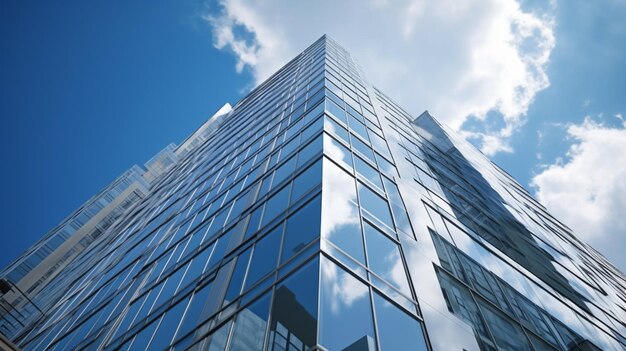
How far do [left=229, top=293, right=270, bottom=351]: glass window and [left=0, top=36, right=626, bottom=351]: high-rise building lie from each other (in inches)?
1.2

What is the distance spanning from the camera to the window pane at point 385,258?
8203 mm

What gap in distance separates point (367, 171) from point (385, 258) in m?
4.29

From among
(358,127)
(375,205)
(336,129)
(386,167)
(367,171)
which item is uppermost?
(358,127)

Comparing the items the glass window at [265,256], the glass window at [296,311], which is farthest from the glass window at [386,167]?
the glass window at [296,311]

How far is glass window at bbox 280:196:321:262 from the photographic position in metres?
8.40

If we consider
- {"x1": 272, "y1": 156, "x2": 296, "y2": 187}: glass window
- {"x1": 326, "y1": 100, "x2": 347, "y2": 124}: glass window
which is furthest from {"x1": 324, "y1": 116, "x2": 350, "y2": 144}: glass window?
{"x1": 272, "y1": 156, "x2": 296, "y2": 187}: glass window

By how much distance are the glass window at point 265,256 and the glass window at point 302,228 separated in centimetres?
30

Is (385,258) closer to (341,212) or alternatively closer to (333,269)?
(341,212)

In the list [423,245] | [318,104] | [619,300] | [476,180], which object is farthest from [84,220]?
[619,300]

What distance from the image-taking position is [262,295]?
25.4 ft

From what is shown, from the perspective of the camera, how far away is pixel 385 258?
879 centimetres

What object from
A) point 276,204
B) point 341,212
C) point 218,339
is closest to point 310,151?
point 276,204

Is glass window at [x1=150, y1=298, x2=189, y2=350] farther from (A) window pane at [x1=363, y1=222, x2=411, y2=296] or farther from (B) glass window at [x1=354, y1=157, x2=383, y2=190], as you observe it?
(B) glass window at [x1=354, y1=157, x2=383, y2=190]

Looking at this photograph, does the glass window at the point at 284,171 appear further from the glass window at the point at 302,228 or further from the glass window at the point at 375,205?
the glass window at the point at 302,228
